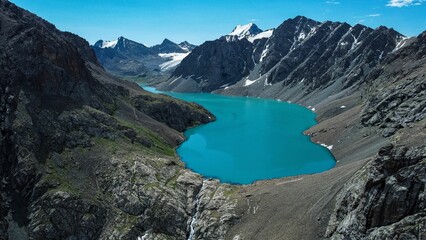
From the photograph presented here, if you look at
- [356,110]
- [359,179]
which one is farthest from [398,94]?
[359,179]

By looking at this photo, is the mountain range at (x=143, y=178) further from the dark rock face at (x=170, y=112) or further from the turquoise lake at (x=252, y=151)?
the dark rock face at (x=170, y=112)

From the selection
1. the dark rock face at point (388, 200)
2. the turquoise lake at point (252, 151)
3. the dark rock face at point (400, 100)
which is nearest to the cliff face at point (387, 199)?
the dark rock face at point (388, 200)

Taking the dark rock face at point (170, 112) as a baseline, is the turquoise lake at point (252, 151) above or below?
below

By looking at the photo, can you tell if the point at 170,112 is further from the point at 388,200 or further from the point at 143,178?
the point at 388,200

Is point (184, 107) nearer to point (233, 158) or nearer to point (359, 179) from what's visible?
point (233, 158)

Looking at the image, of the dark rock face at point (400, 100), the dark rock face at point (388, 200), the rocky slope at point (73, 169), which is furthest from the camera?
the dark rock face at point (400, 100)

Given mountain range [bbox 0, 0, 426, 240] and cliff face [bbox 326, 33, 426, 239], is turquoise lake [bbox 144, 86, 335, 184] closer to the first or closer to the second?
mountain range [bbox 0, 0, 426, 240]
